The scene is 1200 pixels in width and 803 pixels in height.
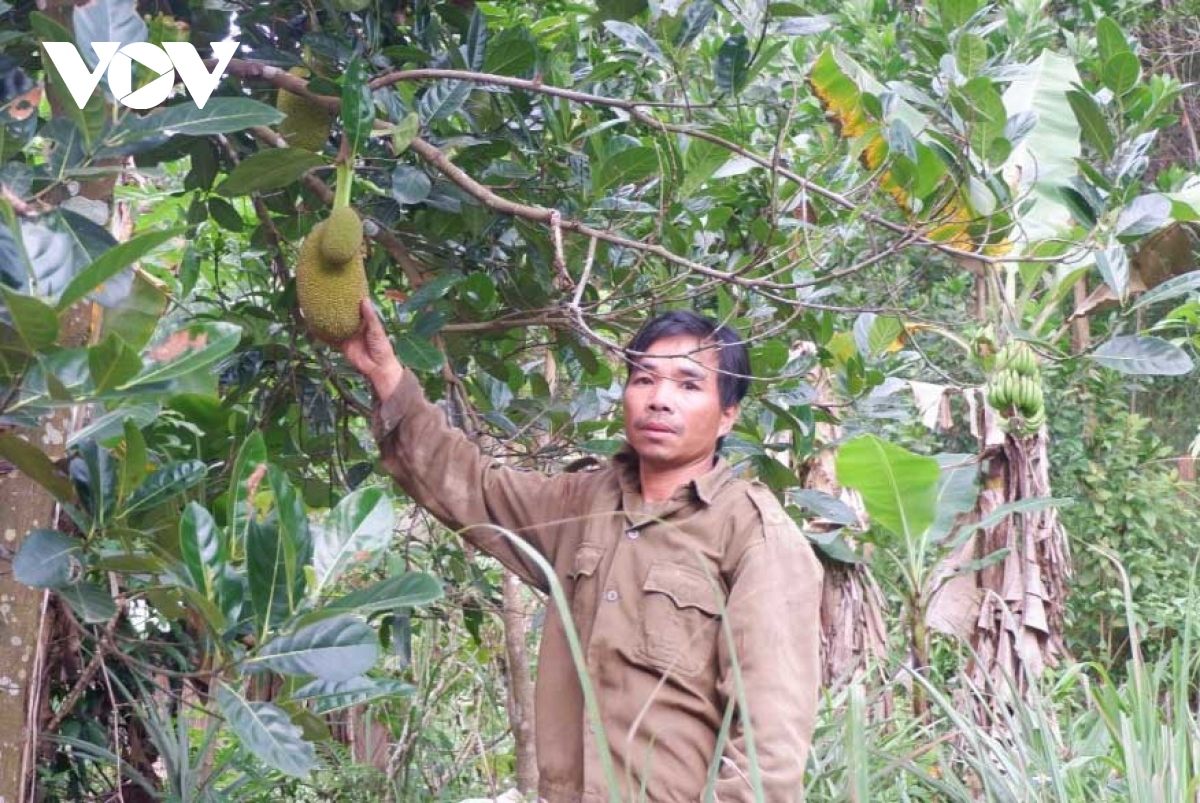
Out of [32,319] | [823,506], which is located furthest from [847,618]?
[32,319]

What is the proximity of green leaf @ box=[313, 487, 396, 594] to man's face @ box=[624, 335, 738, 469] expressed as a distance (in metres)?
0.55

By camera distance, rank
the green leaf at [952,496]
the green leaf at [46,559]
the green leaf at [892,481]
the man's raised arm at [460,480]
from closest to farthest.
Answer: the green leaf at [46,559] < the man's raised arm at [460,480] < the green leaf at [892,481] < the green leaf at [952,496]

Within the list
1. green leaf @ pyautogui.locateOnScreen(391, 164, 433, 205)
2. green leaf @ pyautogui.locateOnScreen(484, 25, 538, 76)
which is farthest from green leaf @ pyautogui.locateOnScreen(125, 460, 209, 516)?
green leaf @ pyautogui.locateOnScreen(484, 25, 538, 76)

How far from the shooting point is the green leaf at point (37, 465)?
4.51 ft

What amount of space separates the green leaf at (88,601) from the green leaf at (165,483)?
0.08 m

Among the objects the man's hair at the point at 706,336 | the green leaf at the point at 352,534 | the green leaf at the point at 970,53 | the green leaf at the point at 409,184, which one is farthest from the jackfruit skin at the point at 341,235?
the green leaf at the point at 970,53

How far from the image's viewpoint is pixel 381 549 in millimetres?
1406

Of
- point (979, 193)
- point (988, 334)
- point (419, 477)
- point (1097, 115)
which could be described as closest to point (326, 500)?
point (419, 477)

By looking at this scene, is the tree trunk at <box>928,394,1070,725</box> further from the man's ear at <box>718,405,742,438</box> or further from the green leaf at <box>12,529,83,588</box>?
the green leaf at <box>12,529,83,588</box>

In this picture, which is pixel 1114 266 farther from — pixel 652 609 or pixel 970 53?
pixel 652 609

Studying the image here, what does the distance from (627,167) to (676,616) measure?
1.95ft

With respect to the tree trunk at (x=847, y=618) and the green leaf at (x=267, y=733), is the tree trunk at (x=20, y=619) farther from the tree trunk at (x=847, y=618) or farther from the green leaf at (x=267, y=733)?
the tree trunk at (x=847, y=618)

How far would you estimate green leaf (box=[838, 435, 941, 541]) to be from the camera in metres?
2.72

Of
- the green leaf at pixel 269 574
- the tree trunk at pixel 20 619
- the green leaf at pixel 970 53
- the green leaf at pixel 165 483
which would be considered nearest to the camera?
the green leaf at pixel 269 574
